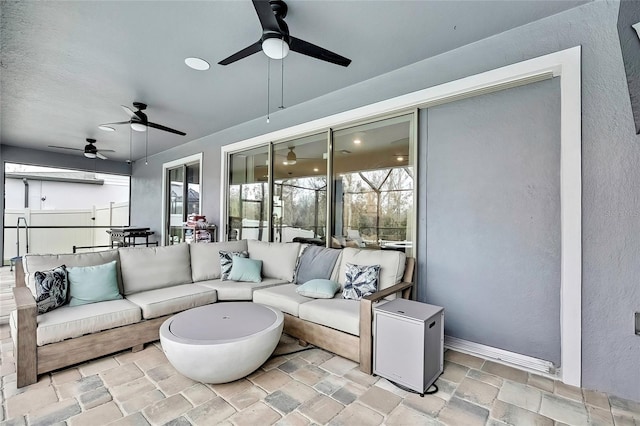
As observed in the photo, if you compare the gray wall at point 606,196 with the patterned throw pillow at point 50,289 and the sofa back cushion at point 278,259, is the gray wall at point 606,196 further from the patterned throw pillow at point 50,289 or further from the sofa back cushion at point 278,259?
the patterned throw pillow at point 50,289

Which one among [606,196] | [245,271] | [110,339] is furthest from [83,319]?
[606,196]

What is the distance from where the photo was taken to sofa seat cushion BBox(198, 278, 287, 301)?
336cm

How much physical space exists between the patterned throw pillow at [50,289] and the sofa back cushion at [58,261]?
0.06 meters

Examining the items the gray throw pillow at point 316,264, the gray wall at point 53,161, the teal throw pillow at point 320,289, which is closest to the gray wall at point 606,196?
the teal throw pillow at point 320,289

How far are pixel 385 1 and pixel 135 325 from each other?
11.2 feet

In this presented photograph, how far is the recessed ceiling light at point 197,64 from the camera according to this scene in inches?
120

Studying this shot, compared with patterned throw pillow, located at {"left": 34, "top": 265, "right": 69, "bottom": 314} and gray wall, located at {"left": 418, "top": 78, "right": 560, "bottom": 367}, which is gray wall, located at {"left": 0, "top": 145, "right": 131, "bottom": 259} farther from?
gray wall, located at {"left": 418, "top": 78, "right": 560, "bottom": 367}

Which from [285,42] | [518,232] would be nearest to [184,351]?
[285,42]

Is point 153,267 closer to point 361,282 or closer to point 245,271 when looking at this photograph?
point 245,271

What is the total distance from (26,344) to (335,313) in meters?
2.31

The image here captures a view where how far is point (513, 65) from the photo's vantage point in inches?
99.0

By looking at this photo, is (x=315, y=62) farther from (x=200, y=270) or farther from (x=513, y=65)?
(x=200, y=270)

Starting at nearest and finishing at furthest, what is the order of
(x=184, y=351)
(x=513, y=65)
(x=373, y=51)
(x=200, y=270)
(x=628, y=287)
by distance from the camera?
(x=184, y=351)
(x=628, y=287)
(x=513, y=65)
(x=373, y=51)
(x=200, y=270)

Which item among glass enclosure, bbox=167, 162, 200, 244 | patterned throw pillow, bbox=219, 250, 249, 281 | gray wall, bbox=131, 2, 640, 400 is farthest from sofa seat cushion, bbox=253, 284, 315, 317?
glass enclosure, bbox=167, 162, 200, 244
